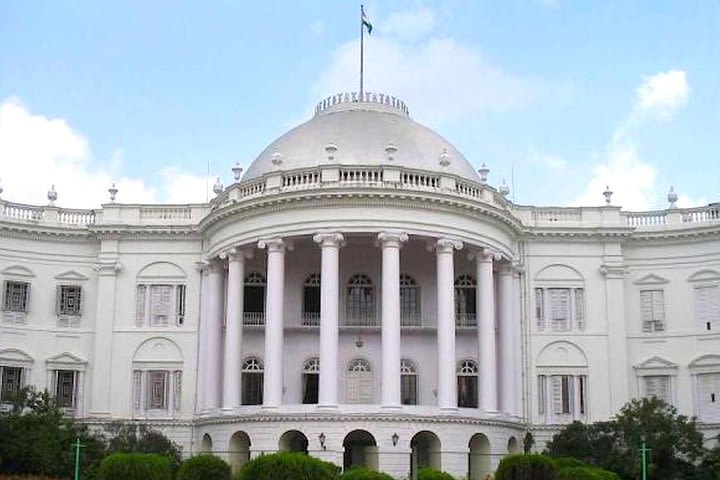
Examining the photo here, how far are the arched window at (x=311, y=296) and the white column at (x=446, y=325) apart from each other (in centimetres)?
592

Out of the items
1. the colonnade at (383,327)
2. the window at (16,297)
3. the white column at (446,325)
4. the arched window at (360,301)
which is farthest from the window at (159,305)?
the white column at (446,325)

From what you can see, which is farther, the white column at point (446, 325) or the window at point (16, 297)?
the window at point (16, 297)

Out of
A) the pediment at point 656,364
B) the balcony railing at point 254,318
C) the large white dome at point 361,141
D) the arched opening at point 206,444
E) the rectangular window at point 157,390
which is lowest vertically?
the arched opening at point 206,444

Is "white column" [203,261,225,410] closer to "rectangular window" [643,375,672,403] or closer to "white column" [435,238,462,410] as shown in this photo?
"white column" [435,238,462,410]

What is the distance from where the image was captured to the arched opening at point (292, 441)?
38.8m

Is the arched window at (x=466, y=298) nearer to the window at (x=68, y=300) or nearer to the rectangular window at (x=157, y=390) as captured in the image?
the rectangular window at (x=157, y=390)

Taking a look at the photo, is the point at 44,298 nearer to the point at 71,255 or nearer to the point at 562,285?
the point at 71,255

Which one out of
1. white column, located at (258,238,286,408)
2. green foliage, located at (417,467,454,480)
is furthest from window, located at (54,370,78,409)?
green foliage, located at (417,467,454,480)

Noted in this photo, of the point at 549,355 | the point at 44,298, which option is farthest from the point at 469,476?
the point at 44,298

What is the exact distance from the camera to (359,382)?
140 ft

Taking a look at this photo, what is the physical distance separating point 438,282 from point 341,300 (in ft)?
16.2

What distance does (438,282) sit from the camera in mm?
39969

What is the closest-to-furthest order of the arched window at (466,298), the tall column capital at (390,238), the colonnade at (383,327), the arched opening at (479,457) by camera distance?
the colonnade at (383,327) < the tall column capital at (390,238) < the arched opening at (479,457) < the arched window at (466,298)

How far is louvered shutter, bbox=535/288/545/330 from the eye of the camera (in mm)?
43969
